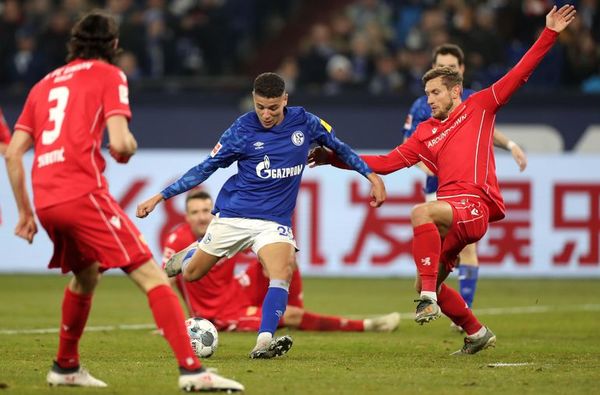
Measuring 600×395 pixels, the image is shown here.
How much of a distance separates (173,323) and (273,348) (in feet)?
6.99

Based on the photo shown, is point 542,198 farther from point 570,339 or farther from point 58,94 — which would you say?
point 58,94

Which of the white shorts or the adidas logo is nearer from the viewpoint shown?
the adidas logo

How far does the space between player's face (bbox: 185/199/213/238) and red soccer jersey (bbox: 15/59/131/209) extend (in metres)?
4.46

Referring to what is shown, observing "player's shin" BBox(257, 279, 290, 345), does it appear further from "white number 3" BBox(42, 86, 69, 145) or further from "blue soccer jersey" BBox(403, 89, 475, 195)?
"blue soccer jersey" BBox(403, 89, 475, 195)

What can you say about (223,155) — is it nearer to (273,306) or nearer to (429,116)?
(273,306)

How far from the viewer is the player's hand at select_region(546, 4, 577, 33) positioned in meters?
9.34

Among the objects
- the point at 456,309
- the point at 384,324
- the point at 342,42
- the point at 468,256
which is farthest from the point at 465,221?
the point at 342,42

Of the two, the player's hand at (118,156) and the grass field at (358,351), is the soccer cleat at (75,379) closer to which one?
the grass field at (358,351)

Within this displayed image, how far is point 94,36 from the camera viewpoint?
734cm

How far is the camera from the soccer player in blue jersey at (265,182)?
9.47 meters

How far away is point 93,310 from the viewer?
13.9 meters

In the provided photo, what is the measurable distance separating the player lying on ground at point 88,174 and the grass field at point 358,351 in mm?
501

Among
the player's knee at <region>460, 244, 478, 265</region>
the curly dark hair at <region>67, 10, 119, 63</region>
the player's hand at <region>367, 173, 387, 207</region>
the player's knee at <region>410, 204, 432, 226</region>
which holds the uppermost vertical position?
the curly dark hair at <region>67, 10, 119, 63</region>

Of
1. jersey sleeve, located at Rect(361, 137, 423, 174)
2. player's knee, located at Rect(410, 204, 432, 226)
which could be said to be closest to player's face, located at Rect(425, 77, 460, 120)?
jersey sleeve, located at Rect(361, 137, 423, 174)
